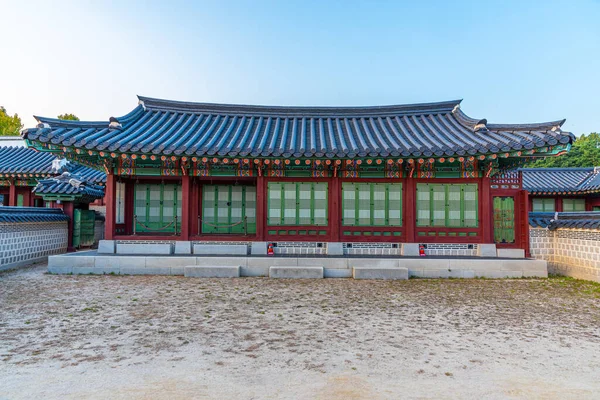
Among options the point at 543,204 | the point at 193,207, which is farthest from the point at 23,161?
the point at 543,204

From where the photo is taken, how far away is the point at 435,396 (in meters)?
3.42

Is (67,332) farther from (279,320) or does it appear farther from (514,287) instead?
(514,287)

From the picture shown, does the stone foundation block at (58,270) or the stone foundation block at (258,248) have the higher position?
the stone foundation block at (258,248)

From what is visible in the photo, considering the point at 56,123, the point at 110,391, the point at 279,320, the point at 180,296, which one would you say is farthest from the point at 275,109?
the point at 110,391

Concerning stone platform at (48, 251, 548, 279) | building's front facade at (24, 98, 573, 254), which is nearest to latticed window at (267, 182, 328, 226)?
building's front facade at (24, 98, 573, 254)

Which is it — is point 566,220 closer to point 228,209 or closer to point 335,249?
point 335,249

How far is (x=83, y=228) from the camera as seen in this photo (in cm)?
1447

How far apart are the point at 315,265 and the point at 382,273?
1.91 meters

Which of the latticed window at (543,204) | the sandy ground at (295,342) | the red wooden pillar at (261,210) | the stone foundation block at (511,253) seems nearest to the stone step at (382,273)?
the sandy ground at (295,342)

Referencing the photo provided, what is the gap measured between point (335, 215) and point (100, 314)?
7125mm

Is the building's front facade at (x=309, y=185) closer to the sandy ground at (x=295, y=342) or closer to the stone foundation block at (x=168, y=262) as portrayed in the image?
the stone foundation block at (x=168, y=262)

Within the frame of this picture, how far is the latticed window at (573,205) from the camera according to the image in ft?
68.2

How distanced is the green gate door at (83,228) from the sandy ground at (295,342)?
5925 mm

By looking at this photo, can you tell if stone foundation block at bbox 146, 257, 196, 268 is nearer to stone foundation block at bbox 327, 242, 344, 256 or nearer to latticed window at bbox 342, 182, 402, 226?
stone foundation block at bbox 327, 242, 344, 256
